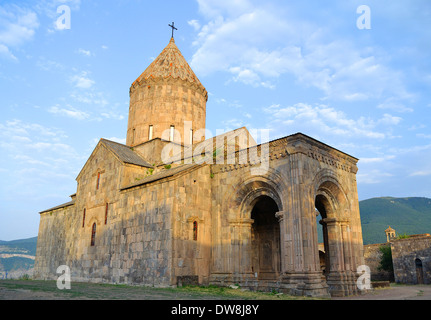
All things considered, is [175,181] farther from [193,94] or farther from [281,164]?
[193,94]

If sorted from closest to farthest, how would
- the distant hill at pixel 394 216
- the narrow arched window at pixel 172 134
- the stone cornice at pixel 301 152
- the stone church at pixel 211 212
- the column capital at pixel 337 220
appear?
1. the stone church at pixel 211 212
2. the stone cornice at pixel 301 152
3. the column capital at pixel 337 220
4. the narrow arched window at pixel 172 134
5. the distant hill at pixel 394 216

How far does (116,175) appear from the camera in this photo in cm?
1805

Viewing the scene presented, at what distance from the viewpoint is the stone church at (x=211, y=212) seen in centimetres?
1334

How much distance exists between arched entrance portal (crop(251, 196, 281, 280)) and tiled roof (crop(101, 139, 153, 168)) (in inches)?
274

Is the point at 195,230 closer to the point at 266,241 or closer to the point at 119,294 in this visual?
the point at 266,241

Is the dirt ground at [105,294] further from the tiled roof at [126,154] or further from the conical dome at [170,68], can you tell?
the conical dome at [170,68]

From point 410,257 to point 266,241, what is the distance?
16.4 metres

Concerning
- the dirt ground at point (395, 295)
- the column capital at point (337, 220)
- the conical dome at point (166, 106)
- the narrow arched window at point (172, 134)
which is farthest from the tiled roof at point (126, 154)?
the dirt ground at point (395, 295)

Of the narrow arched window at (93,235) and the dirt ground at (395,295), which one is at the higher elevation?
the narrow arched window at (93,235)

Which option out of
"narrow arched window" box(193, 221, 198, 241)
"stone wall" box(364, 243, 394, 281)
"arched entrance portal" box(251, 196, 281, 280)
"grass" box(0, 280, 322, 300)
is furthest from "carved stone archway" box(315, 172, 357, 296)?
"stone wall" box(364, 243, 394, 281)

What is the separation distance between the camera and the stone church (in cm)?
1334

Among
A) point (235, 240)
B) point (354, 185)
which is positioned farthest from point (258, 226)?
point (354, 185)

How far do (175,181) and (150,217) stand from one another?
6.99 feet

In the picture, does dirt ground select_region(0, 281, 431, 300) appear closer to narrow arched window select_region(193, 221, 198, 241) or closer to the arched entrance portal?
narrow arched window select_region(193, 221, 198, 241)
